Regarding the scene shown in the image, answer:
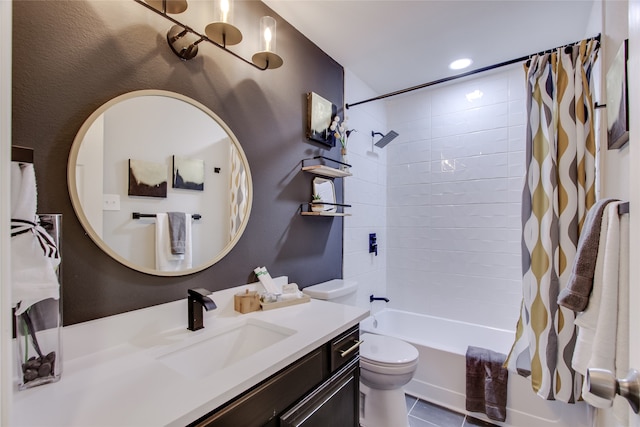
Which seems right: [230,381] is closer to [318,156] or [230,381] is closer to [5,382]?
[5,382]

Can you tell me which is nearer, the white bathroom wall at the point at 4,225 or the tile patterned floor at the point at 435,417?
the white bathroom wall at the point at 4,225

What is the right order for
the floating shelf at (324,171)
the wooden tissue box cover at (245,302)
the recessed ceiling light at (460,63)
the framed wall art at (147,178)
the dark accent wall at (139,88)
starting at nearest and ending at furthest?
the dark accent wall at (139,88)
the framed wall art at (147,178)
the wooden tissue box cover at (245,302)
the floating shelf at (324,171)
the recessed ceiling light at (460,63)

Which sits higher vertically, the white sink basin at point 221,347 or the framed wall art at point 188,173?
the framed wall art at point 188,173

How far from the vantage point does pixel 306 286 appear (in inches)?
78.0

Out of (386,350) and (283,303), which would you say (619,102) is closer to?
(283,303)

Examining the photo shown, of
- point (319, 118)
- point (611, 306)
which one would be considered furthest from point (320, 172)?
point (611, 306)

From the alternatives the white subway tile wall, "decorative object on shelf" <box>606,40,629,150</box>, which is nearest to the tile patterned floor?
the white subway tile wall

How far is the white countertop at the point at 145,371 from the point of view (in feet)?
2.28

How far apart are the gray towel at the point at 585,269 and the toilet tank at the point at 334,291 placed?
118 cm

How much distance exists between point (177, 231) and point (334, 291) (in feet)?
3.37

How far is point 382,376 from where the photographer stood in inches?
70.4

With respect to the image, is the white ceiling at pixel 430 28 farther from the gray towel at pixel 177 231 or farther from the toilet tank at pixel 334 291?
the toilet tank at pixel 334 291

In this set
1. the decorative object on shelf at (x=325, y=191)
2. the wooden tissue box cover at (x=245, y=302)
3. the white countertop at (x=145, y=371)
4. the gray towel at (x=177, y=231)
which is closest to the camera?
the white countertop at (x=145, y=371)

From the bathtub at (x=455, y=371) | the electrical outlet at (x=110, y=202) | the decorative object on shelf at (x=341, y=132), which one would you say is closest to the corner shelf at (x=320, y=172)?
the decorative object on shelf at (x=341, y=132)
